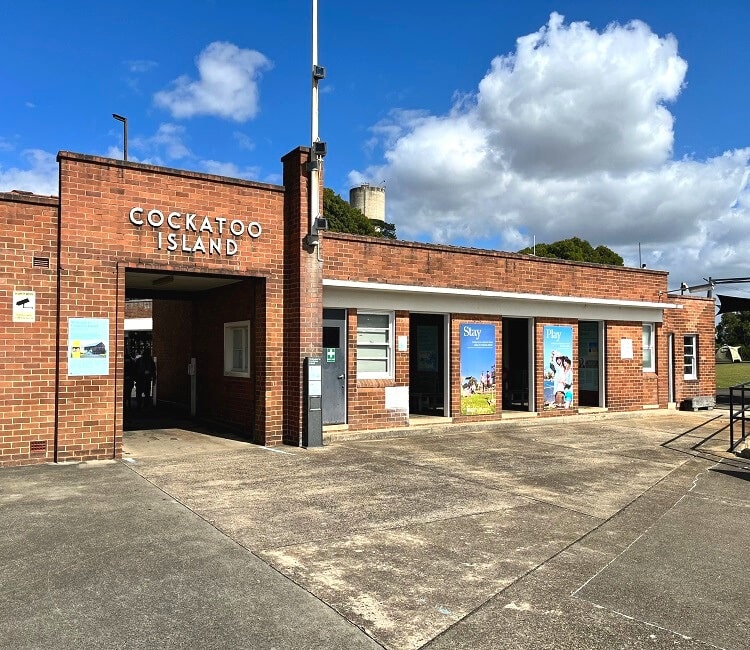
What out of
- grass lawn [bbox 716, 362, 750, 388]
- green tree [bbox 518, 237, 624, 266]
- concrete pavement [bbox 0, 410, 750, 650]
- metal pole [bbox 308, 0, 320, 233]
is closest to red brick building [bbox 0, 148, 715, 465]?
metal pole [bbox 308, 0, 320, 233]

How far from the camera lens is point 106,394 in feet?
32.1

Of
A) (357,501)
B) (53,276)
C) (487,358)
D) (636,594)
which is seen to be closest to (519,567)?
(636,594)

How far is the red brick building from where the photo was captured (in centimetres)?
948

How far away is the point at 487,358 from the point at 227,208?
271 inches

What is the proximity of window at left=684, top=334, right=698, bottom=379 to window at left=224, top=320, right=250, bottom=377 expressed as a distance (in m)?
14.2

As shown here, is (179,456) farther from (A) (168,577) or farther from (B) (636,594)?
(B) (636,594)

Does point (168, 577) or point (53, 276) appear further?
point (53, 276)

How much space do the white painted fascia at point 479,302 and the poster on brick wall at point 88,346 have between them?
4.01 meters

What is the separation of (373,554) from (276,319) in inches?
266

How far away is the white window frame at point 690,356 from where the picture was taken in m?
20.0

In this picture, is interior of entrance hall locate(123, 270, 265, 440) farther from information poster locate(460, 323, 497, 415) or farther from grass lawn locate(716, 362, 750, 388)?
grass lawn locate(716, 362, 750, 388)

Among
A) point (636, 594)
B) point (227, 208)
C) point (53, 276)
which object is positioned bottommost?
point (636, 594)

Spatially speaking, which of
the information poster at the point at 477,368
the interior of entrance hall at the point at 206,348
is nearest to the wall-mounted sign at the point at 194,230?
the interior of entrance hall at the point at 206,348

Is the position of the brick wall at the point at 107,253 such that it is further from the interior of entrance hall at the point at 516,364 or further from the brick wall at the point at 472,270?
the interior of entrance hall at the point at 516,364
